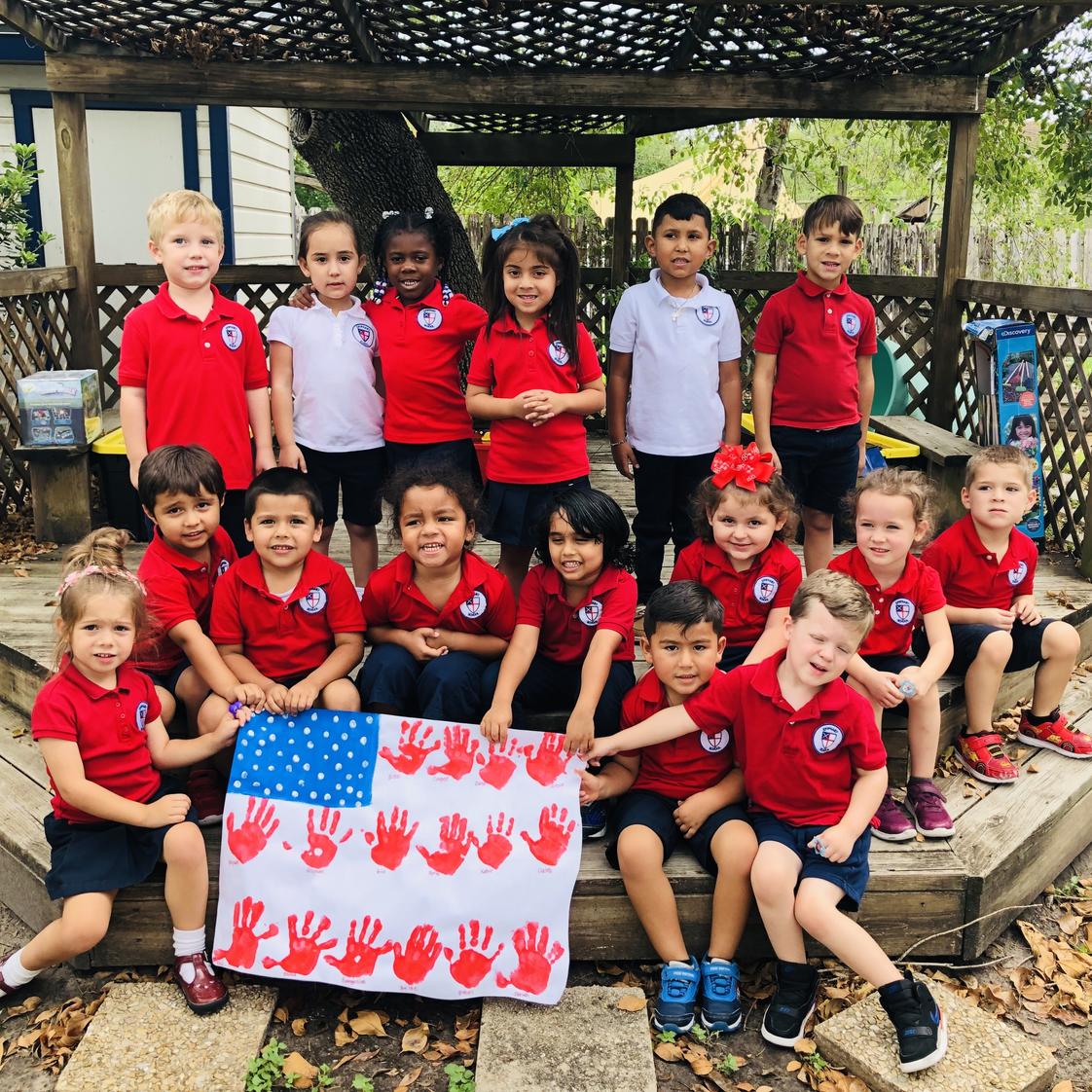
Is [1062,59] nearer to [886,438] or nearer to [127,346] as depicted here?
[886,438]

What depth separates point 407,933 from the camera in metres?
2.84

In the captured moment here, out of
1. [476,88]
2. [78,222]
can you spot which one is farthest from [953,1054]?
[78,222]

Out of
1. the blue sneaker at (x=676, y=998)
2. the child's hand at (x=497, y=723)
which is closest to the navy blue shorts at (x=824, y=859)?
the blue sneaker at (x=676, y=998)

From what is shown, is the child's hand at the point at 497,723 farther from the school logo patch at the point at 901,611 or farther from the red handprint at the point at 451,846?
the school logo patch at the point at 901,611

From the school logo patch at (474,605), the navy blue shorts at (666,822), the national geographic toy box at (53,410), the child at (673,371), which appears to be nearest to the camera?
the navy blue shorts at (666,822)

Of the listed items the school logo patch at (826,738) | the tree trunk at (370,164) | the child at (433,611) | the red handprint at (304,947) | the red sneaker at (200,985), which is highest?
the tree trunk at (370,164)

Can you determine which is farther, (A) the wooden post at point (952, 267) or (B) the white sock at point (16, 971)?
(A) the wooden post at point (952, 267)

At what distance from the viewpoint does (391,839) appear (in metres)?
2.96

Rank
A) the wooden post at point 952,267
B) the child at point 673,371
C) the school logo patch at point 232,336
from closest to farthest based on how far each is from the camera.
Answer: the school logo patch at point 232,336 < the child at point 673,371 < the wooden post at point 952,267

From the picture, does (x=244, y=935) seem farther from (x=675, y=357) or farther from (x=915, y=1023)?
(x=675, y=357)

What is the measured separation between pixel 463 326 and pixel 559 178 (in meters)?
6.77

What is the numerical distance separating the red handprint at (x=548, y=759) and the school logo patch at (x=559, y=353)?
1266mm

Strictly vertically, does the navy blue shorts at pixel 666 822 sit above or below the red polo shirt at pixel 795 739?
below

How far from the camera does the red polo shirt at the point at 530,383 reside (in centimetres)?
356
